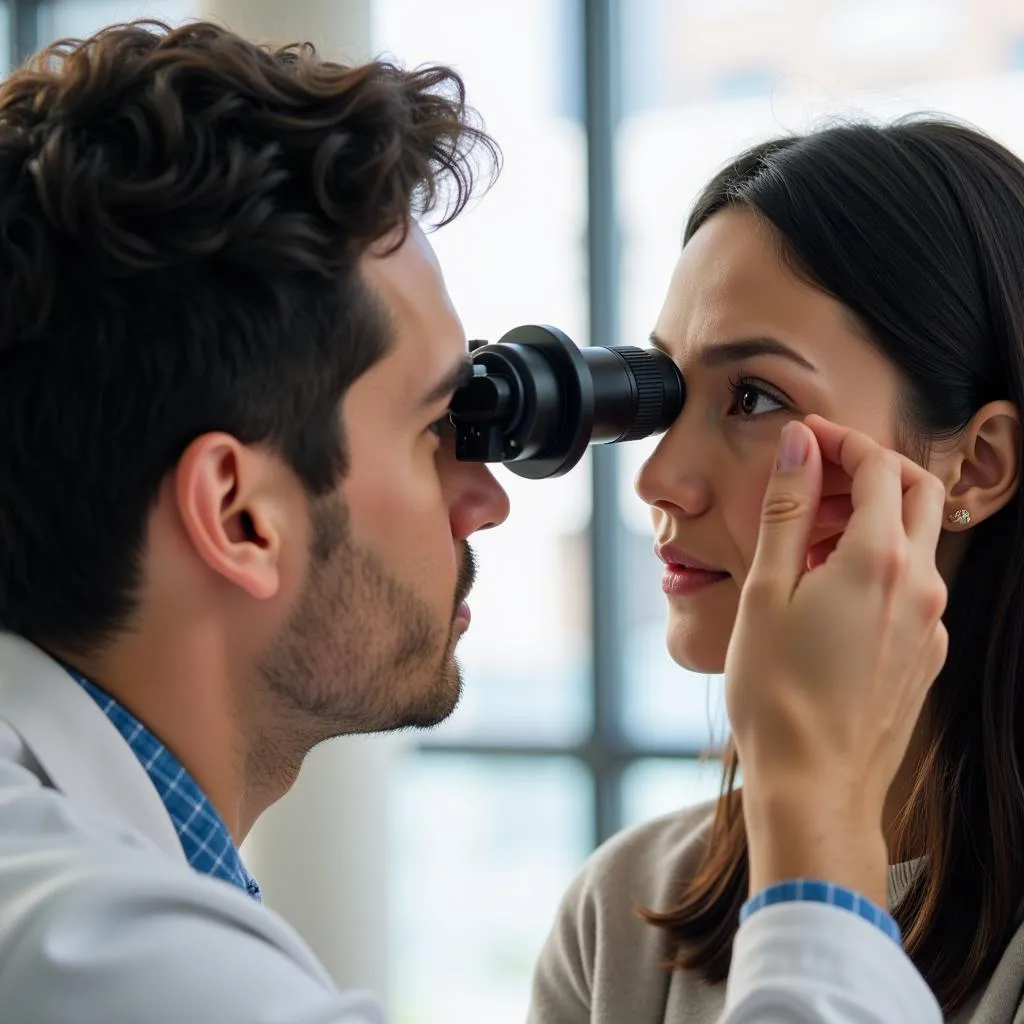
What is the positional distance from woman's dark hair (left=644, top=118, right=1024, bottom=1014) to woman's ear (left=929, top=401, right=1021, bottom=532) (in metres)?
0.02

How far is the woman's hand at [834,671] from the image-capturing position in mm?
917

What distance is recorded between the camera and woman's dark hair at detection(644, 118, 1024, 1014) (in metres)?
1.25

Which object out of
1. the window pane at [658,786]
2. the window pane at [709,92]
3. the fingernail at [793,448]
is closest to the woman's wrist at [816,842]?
the fingernail at [793,448]

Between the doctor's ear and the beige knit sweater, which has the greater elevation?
the doctor's ear

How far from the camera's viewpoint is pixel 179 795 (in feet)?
3.33

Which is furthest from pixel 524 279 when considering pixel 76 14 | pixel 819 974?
pixel 819 974

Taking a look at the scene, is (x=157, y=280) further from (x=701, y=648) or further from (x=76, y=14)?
(x=76, y=14)

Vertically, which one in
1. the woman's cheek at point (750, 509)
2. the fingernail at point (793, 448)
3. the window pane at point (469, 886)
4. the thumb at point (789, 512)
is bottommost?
the window pane at point (469, 886)

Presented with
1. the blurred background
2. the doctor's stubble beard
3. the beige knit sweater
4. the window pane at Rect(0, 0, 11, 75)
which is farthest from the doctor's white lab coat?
the window pane at Rect(0, 0, 11, 75)

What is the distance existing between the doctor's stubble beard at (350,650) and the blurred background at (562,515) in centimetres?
179

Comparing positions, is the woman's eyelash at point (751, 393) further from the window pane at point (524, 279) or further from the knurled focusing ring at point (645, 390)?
the window pane at point (524, 279)

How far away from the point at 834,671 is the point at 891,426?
1.27 feet

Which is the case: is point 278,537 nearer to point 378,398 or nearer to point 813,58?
point 378,398

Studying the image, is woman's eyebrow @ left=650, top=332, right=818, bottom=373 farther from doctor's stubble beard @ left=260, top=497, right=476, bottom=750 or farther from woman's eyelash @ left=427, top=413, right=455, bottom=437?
doctor's stubble beard @ left=260, top=497, right=476, bottom=750
